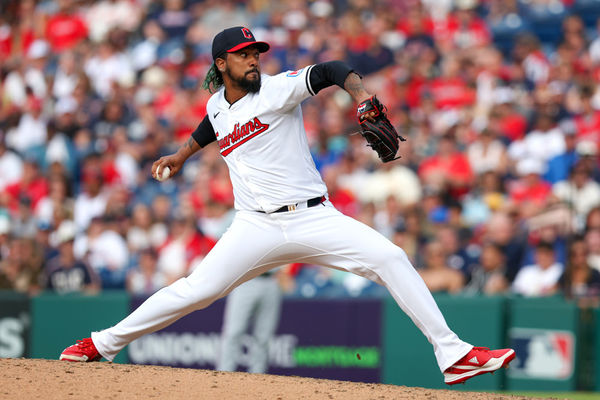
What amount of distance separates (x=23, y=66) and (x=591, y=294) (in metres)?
9.37

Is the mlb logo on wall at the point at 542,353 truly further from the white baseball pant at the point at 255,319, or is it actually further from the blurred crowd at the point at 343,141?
the white baseball pant at the point at 255,319

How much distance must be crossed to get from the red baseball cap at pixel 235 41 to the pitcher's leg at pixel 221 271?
2.85 feet

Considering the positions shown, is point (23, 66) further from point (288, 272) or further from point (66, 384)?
point (66, 384)

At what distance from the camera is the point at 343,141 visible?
1031cm

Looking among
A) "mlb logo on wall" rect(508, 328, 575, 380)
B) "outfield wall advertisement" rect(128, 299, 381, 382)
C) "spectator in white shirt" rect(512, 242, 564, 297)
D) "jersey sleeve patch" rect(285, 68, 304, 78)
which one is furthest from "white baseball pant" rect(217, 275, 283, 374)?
"jersey sleeve patch" rect(285, 68, 304, 78)

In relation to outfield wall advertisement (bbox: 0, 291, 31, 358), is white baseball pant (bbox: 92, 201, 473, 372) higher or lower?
higher

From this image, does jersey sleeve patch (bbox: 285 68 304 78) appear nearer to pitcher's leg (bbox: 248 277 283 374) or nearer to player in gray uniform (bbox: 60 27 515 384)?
player in gray uniform (bbox: 60 27 515 384)

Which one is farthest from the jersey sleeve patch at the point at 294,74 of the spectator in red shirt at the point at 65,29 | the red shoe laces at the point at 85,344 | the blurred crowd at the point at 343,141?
the spectator in red shirt at the point at 65,29

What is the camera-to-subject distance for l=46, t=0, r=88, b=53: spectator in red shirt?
46.3 ft

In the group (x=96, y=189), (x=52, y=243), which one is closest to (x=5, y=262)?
(x=52, y=243)

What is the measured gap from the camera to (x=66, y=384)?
4.49 m

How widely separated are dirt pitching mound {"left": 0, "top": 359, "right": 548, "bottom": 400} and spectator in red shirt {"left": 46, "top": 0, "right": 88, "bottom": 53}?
9.99 metres

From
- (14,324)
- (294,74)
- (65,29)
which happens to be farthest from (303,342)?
(65,29)

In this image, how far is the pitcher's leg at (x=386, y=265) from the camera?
4.46m
